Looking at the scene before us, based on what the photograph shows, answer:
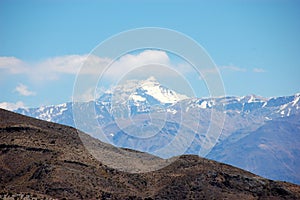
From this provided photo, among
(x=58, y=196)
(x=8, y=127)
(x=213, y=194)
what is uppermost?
(x=8, y=127)

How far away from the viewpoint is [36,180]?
160000 millimetres

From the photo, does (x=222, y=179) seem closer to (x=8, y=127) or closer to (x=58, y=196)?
(x=58, y=196)

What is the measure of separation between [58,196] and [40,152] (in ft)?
91.3

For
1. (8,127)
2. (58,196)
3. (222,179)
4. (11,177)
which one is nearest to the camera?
(58,196)

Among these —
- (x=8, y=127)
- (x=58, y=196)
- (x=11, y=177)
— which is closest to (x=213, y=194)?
(x=58, y=196)

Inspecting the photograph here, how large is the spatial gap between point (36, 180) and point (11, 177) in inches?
344

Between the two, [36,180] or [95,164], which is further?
[95,164]

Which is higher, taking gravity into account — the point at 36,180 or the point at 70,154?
the point at 70,154

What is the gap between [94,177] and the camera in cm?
16700

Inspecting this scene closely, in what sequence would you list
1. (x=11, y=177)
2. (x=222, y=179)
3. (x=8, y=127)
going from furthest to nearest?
(x=8, y=127), (x=222, y=179), (x=11, y=177)

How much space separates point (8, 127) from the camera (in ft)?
613

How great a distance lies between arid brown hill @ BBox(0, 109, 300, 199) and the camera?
6230 inches

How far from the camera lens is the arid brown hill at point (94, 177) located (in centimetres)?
15825

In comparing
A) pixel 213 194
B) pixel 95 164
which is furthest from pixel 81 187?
pixel 213 194
